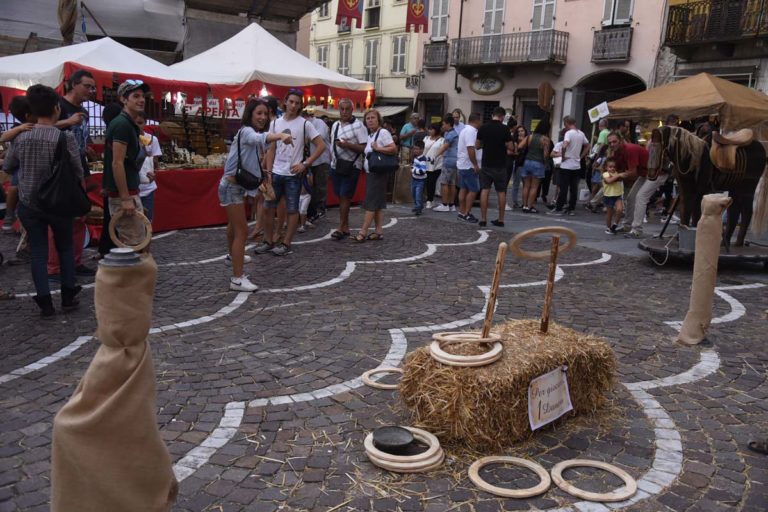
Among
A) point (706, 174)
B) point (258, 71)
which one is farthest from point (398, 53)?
point (706, 174)

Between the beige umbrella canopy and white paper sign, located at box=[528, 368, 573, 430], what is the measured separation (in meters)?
8.31

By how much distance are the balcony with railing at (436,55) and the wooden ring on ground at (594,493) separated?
29739 millimetres

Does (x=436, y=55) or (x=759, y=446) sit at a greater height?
(x=436, y=55)

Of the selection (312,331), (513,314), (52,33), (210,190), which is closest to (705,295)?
(513,314)

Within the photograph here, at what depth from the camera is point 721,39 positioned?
19984 mm

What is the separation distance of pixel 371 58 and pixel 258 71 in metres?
24.4

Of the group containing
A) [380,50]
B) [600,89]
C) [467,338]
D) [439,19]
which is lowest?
[467,338]

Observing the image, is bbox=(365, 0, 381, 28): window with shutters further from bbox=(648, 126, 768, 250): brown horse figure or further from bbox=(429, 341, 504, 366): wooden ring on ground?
bbox=(429, 341, 504, 366): wooden ring on ground

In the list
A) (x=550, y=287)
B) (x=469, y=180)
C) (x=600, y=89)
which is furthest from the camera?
(x=600, y=89)

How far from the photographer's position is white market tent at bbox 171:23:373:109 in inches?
503

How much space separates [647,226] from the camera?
12367 mm

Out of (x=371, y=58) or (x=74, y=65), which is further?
(x=371, y=58)

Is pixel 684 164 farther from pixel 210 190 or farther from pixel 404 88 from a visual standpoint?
pixel 404 88

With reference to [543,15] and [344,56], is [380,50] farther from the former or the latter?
[543,15]
